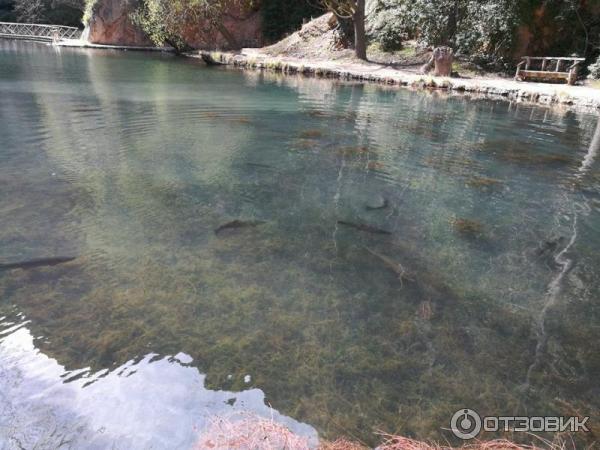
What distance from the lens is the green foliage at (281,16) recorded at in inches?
1267

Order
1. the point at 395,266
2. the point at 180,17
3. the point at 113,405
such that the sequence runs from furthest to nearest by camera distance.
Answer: the point at 180,17, the point at 395,266, the point at 113,405

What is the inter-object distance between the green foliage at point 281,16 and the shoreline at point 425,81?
7621 millimetres

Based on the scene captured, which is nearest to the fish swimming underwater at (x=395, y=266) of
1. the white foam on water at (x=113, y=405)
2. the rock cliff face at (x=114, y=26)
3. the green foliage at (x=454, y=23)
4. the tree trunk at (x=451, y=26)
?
the white foam on water at (x=113, y=405)

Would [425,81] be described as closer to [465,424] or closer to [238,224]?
[238,224]

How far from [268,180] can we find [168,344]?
421 cm

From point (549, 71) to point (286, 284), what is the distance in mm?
19617

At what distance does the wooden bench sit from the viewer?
701 inches

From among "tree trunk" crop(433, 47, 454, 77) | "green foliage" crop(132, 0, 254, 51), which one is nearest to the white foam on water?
"tree trunk" crop(433, 47, 454, 77)

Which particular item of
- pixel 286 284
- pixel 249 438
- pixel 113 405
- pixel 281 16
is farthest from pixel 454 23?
pixel 249 438

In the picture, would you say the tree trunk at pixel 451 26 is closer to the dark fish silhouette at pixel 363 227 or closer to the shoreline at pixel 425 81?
the shoreline at pixel 425 81

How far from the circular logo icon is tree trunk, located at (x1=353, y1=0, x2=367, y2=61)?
78.8ft

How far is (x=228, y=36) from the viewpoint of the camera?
33.7 m

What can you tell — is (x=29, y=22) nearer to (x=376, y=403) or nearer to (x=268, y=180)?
(x=268, y=180)

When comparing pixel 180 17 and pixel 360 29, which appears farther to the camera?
pixel 180 17
